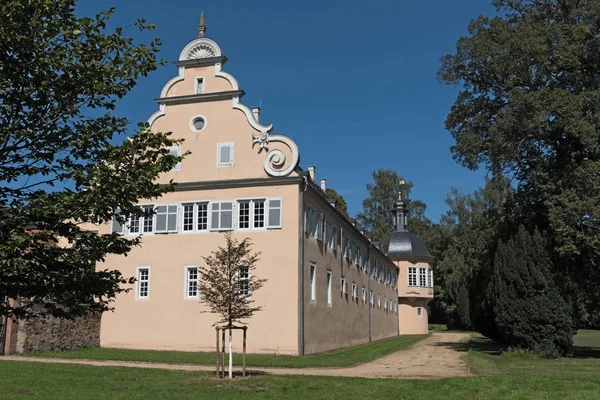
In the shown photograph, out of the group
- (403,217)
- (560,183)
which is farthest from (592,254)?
(403,217)

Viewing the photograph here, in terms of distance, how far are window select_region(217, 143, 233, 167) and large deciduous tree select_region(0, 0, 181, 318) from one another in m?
18.9

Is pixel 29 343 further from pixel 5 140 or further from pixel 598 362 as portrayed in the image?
pixel 598 362

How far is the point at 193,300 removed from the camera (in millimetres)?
24531

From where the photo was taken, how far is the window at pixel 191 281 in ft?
81.1

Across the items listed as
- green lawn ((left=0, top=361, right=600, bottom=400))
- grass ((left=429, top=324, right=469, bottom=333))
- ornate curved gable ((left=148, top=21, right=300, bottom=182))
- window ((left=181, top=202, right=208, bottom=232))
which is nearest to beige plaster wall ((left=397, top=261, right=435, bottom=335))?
grass ((left=429, top=324, right=469, bottom=333))

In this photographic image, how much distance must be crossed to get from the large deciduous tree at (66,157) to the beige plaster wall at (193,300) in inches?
686

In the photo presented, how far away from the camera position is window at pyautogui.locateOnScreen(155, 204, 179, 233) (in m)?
25.4

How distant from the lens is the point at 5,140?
5324mm

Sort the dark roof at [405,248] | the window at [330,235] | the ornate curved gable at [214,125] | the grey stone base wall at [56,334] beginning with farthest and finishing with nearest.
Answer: the dark roof at [405,248]
the window at [330,235]
the ornate curved gable at [214,125]
the grey stone base wall at [56,334]

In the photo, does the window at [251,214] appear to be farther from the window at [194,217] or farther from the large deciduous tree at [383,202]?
the large deciduous tree at [383,202]

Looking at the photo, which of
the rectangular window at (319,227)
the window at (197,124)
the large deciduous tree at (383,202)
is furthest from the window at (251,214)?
the large deciduous tree at (383,202)

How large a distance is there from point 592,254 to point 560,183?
2941 mm

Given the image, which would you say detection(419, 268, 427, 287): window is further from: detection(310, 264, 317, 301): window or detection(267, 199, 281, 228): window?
detection(267, 199, 281, 228): window

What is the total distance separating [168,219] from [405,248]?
3751 cm
